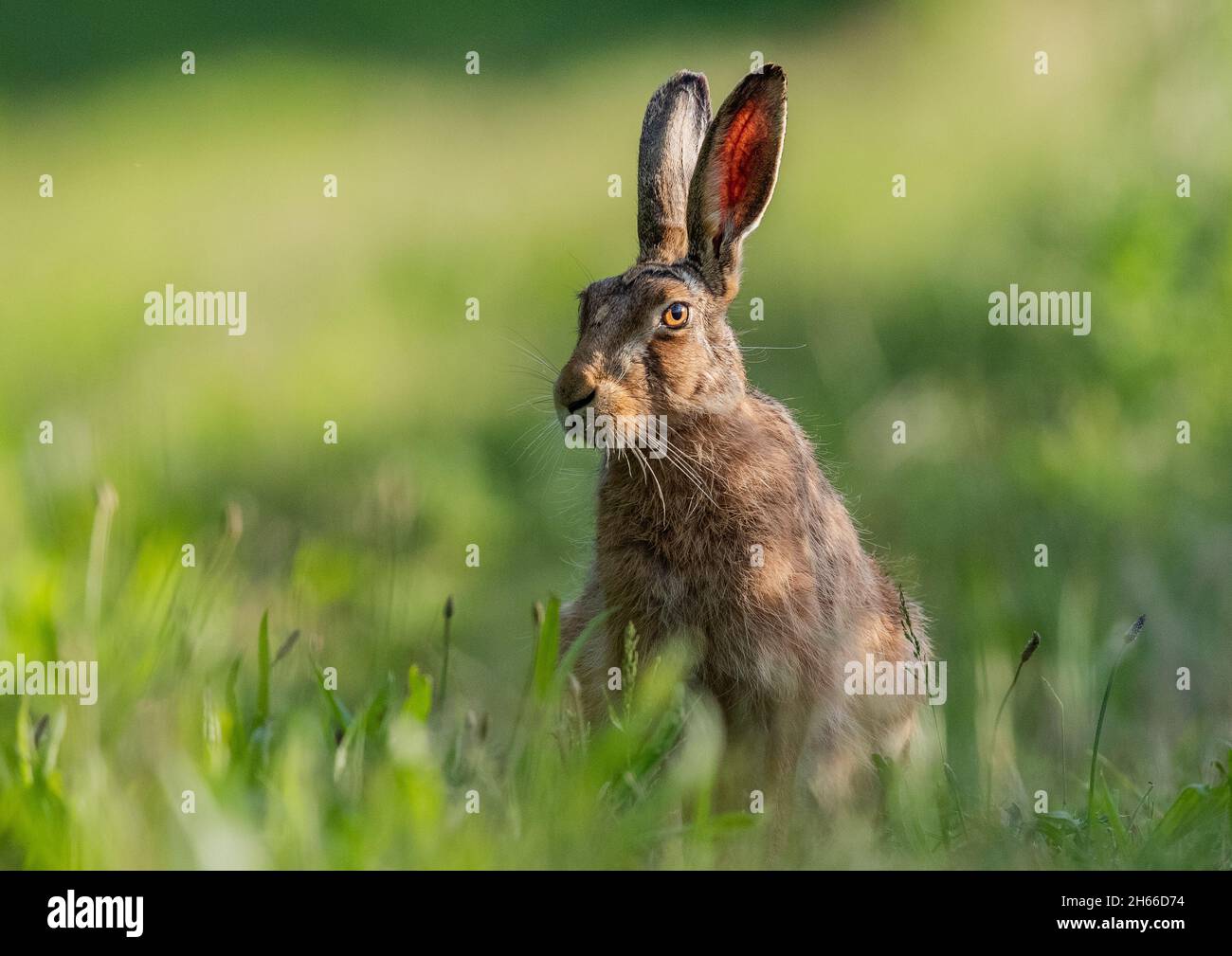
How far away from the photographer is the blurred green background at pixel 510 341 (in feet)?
18.4

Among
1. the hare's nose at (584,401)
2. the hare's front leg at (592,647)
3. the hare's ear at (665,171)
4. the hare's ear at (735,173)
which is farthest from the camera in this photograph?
the hare's ear at (665,171)

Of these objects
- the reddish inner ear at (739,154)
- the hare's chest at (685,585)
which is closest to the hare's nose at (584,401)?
the hare's chest at (685,585)

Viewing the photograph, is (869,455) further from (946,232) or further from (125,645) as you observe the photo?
(125,645)

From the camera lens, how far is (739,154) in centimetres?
529

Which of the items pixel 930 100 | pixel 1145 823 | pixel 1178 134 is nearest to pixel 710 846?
pixel 1145 823

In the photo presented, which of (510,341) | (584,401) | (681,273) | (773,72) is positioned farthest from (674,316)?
(510,341)

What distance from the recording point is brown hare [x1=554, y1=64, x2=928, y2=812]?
5.07 meters

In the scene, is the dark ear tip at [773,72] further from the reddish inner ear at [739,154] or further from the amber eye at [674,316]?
the amber eye at [674,316]

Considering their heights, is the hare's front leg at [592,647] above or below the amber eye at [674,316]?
below

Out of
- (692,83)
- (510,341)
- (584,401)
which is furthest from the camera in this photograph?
(510,341)

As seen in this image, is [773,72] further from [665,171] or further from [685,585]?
[685,585]

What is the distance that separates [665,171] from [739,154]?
0.92 ft

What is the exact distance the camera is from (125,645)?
4.64m

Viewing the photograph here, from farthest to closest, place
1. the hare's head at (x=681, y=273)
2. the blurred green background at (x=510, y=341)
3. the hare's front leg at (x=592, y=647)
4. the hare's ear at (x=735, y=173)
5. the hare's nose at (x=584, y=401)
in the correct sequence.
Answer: the blurred green background at (x=510, y=341), the hare's front leg at (x=592, y=647), the hare's ear at (x=735, y=173), the hare's head at (x=681, y=273), the hare's nose at (x=584, y=401)
